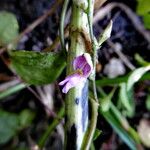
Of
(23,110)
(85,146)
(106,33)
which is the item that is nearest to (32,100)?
(23,110)

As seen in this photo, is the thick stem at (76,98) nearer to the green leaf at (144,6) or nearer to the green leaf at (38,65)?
the green leaf at (38,65)

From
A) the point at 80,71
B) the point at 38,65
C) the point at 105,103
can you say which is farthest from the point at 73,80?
the point at 105,103

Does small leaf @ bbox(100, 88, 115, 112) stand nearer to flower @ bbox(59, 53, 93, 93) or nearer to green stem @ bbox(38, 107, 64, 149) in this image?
green stem @ bbox(38, 107, 64, 149)

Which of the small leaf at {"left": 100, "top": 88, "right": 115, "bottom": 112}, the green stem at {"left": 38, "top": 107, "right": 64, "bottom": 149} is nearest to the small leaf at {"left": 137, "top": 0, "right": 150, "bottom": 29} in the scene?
the small leaf at {"left": 100, "top": 88, "right": 115, "bottom": 112}

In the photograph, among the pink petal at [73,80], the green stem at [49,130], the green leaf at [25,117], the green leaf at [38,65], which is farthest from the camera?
the green leaf at [25,117]

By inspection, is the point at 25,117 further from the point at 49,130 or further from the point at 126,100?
the point at 126,100

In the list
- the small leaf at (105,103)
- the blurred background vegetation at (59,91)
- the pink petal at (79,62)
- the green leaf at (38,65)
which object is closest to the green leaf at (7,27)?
the blurred background vegetation at (59,91)
